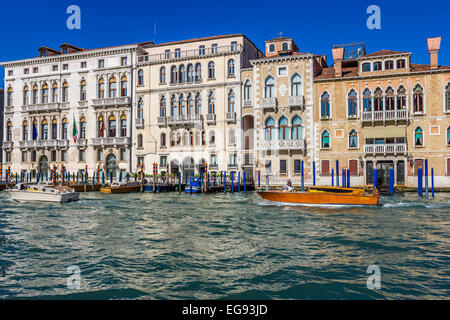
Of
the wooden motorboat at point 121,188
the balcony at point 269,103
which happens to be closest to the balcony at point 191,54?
the balcony at point 269,103

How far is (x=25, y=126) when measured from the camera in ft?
132

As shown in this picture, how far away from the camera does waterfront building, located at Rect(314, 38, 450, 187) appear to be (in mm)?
27516

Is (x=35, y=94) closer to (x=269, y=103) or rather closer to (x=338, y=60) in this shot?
(x=269, y=103)

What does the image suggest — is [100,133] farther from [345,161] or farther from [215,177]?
[345,161]

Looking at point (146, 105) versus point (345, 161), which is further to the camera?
point (146, 105)

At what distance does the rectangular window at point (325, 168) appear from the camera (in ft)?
98.9

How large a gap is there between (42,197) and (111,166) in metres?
16.1

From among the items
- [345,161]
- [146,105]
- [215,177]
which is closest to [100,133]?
[146,105]

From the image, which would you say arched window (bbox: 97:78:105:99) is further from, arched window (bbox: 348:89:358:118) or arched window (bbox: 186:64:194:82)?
arched window (bbox: 348:89:358:118)

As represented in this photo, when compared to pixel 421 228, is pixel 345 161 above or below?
above

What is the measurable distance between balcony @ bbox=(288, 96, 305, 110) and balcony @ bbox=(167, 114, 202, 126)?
807 cm

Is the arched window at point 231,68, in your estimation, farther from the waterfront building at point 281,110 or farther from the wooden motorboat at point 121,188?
the wooden motorboat at point 121,188

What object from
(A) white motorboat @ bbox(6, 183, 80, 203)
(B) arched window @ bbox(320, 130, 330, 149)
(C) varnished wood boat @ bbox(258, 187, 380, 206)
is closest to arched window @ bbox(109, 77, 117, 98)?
(A) white motorboat @ bbox(6, 183, 80, 203)
